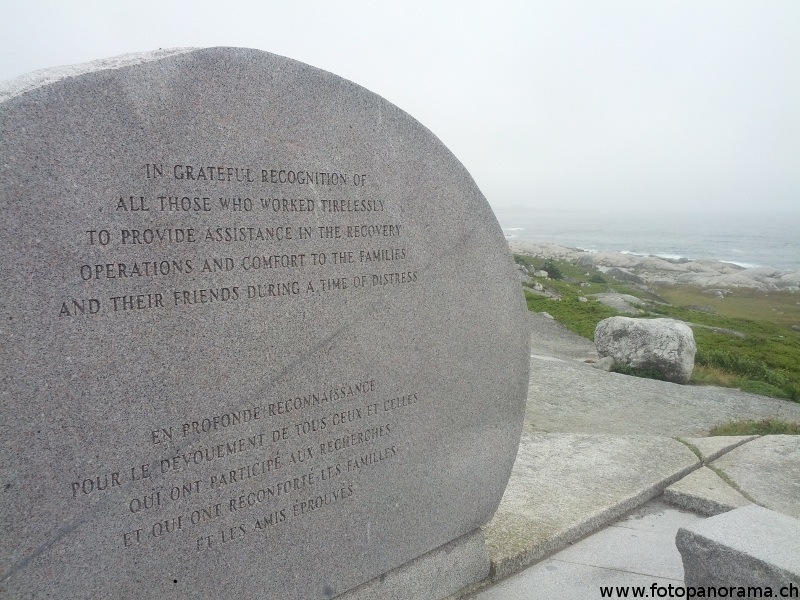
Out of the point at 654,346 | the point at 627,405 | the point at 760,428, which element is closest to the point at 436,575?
the point at 760,428

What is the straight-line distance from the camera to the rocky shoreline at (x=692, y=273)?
33500mm

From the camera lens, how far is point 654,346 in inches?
366

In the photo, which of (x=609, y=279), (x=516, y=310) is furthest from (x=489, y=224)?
(x=609, y=279)

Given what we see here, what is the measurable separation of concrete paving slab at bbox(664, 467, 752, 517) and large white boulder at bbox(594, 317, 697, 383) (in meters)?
4.70

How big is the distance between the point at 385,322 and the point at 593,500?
239cm

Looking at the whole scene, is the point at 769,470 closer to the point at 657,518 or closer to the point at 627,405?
the point at 657,518

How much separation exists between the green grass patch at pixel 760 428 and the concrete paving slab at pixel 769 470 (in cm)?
91

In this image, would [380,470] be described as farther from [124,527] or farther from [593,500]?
[593,500]

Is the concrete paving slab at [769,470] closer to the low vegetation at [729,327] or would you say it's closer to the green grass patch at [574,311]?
the low vegetation at [729,327]

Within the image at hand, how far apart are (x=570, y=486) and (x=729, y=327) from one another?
1558 cm

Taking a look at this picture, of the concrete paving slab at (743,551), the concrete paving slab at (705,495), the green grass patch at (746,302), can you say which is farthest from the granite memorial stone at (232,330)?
the green grass patch at (746,302)

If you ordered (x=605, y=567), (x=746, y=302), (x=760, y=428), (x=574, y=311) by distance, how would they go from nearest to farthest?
1. (x=605, y=567)
2. (x=760, y=428)
3. (x=574, y=311)
4. (x=746, y=302)

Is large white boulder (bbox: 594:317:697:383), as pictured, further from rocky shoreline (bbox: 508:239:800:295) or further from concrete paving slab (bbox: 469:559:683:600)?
rocky shoreline (bbox: 508:239:800:295)

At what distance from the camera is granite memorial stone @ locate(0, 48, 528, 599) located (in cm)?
217
